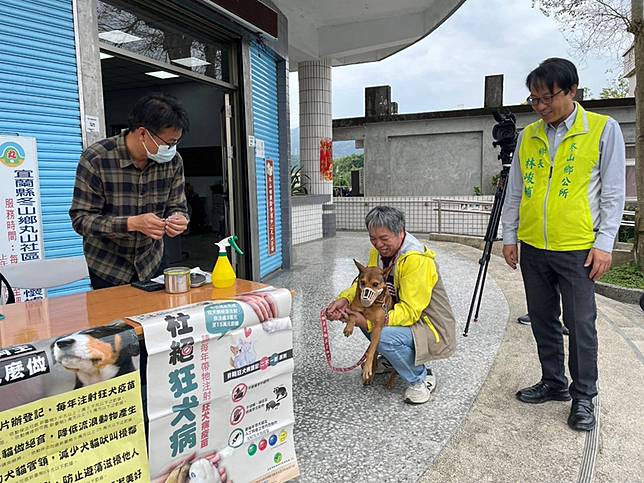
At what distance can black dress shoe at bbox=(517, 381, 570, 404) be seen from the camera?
7.86ft

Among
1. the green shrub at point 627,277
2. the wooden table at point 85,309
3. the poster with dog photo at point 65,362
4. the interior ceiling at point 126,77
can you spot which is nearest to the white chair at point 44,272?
the wooden table at point 85,309

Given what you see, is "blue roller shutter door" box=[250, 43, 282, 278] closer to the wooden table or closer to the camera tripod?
the camera tripod

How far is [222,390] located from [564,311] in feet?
5.33

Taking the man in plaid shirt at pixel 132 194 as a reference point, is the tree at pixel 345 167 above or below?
above

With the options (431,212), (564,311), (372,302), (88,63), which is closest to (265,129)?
(88,63)

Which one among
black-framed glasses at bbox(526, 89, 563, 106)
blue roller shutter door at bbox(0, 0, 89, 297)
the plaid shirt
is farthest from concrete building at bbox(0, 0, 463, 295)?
black-framed glasses at bbox(526, 89, 563, 106)

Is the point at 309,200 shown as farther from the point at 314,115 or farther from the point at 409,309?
the point at 409,309

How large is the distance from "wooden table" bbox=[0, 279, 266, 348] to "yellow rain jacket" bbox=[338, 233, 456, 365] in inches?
30.1

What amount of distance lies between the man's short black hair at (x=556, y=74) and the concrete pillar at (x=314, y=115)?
22.1 feet

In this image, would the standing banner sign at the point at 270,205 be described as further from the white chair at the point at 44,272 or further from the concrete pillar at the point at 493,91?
the concrete pillar at the point at 493,91

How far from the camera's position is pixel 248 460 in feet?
5.51

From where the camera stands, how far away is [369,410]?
235 centimetres

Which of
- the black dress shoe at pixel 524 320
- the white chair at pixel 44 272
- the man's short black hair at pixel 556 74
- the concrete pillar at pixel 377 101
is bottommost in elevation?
the black dress shoe at pixel 524 320

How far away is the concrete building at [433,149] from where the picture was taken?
36.1 feet
